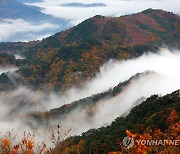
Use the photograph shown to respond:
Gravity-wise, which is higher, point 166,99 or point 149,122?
point 166,99

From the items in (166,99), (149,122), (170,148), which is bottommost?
(170,148)

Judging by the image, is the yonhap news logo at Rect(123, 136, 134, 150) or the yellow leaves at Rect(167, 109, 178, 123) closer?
the yonhap news logo at Rect(123, 136, 134, 150)

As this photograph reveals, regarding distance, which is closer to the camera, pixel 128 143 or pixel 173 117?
pixel 128 143

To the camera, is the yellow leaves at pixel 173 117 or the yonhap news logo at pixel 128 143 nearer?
the yonhap news logo at pixel 128 143

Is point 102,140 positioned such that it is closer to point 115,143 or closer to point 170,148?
point 115,143

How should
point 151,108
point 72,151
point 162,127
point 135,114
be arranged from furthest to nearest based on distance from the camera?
1. point 135,114
2. point 151,108
3. point 72,151
4. point 162,127

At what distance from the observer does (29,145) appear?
28109mm

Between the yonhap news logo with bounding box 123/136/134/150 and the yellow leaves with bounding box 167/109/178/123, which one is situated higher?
the yellow leaves with bounding box 167/109/178/123

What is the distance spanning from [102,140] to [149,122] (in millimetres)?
16934

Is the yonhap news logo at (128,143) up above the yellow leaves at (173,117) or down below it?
below

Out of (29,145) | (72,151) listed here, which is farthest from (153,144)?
(72,151)

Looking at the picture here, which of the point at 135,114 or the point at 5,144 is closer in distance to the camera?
the point at 5,144

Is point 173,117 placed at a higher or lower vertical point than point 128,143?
higher

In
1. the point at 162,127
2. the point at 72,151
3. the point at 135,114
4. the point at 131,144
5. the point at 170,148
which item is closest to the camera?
the point at 131,144
